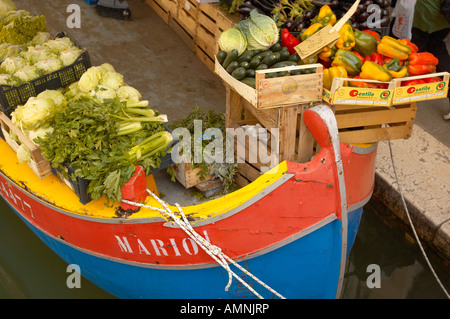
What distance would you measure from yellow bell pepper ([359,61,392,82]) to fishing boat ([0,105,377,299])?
540mm

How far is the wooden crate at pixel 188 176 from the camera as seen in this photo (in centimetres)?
454

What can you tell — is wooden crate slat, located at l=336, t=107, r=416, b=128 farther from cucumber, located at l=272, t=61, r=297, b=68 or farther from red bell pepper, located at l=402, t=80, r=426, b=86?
cucumber, located at l=272, t=61, r=297, b=68

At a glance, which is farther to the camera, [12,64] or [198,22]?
[198,22]

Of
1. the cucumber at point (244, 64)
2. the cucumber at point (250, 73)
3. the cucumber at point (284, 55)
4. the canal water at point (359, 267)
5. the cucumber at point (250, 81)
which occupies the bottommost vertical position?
the canal water at point (359, 267)

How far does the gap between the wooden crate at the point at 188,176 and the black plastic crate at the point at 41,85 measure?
1549 millimetres

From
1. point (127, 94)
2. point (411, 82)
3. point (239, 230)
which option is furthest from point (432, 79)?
point (127, 94)

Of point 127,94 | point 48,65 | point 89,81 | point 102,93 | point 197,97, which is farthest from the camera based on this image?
point 197,97

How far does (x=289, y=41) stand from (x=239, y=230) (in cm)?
174

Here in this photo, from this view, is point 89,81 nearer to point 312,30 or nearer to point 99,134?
point 99,134

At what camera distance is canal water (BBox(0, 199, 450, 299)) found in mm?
5941

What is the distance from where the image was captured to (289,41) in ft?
14.8

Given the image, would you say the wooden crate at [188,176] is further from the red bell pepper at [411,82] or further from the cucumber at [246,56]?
the red bell pepper at [411,82]

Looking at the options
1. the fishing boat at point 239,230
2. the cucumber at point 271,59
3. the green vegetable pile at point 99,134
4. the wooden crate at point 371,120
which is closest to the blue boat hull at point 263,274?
the fishing boat at point 239,230
